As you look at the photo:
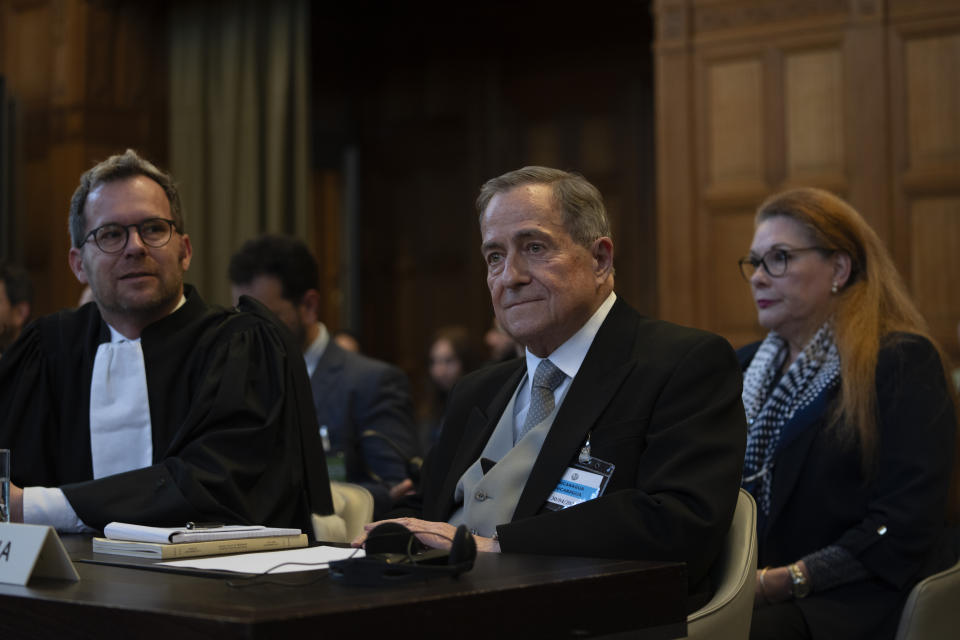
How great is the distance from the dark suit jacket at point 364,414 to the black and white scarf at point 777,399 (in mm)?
1414

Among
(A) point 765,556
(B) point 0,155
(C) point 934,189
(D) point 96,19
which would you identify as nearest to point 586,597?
(A) point 765,556

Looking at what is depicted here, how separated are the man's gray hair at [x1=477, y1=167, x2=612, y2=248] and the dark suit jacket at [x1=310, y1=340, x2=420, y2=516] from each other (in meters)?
1.97

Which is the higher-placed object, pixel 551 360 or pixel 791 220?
pixel 791 220

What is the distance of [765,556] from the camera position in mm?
3031

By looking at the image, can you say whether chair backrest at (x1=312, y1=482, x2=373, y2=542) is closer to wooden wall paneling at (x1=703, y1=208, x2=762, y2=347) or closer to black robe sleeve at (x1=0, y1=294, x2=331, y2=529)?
black robe sleeve at (x1=0, y1=294, x2=331, y2=529)

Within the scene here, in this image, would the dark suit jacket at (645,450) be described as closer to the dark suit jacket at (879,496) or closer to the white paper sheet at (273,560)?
the white paper sheet at (273,560)

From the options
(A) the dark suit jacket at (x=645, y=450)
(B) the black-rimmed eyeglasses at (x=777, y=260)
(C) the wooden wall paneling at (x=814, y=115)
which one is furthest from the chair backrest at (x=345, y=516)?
(C) the wooden wall paneling at (x=814, y=115)

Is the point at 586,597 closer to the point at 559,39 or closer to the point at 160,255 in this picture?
the point at 160,255

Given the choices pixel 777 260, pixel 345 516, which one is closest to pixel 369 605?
pixel 345 516

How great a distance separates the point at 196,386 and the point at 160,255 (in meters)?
→ 0.36

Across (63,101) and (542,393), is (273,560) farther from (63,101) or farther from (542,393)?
(63,101)

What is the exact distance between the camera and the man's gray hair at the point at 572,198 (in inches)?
92.7

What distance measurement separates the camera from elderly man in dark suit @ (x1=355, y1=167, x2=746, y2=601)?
197 centimetres

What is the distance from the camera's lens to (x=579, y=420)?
7.12ft
